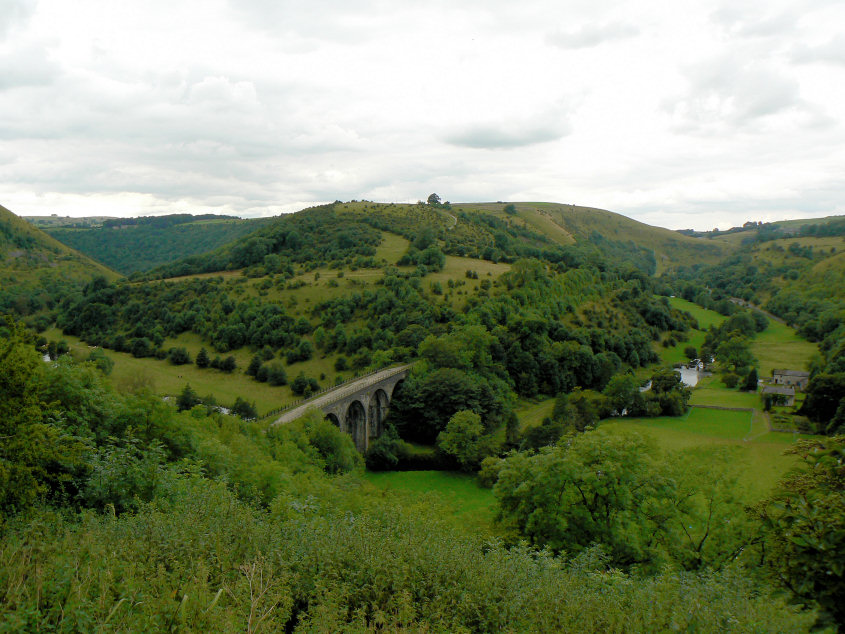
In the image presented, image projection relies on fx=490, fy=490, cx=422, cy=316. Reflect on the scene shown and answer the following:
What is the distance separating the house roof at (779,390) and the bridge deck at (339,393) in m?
40.4

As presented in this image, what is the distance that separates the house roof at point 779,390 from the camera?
53300 millimetres

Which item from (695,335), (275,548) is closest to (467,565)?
(275,548)

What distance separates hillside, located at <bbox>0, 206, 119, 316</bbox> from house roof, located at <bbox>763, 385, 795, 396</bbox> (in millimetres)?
109928

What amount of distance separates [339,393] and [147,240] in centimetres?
17318

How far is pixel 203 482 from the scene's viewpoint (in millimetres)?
14008

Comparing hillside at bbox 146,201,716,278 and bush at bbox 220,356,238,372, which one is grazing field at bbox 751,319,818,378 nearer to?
hillside at bbox 146,201,716,278

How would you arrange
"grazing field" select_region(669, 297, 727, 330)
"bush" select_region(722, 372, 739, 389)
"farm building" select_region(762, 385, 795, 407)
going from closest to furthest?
"farm building" select_region(762, 385, 795, 407), "bush" select_region(722, 372, 739, 389), "grazing field" select_region(669, 297, 727, 330)

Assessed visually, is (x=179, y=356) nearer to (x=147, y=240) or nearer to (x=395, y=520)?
(x=395, y=520)

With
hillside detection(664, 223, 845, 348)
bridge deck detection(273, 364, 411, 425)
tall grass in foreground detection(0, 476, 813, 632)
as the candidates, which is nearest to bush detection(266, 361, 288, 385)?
bridge deck detection(273, 364, 411, 425)

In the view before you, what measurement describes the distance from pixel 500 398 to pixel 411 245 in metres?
47.7

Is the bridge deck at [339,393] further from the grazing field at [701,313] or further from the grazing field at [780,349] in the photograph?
the grazing field at [701,313]

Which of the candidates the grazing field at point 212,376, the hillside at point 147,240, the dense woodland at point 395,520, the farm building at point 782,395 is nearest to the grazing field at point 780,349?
the farm building at point 782,395

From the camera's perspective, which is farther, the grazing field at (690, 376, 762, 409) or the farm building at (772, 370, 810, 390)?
the farm building at (772, 370, 810, 390)

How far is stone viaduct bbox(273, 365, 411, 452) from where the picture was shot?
128 ft
